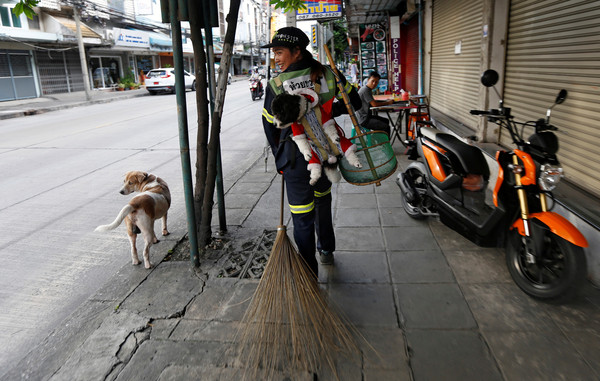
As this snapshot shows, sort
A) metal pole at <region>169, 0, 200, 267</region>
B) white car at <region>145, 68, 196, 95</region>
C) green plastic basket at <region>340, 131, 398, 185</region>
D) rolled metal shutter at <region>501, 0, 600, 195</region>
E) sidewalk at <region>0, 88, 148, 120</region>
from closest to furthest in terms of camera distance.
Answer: green plastic basket at <region>340, 131, 398, 185</region> → metal pole at <region>169, 0, 200, 267</region> → rolled metal shutter at <region>501, 0, 600, 195</region> → sidewalk at <region>0, 88, 148, 120</region> → white car at <region>145, 68, 196, 95</region>

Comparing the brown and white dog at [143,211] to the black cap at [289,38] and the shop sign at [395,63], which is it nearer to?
the black cap at [289,38]

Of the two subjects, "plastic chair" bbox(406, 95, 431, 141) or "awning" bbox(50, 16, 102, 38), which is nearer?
"plastic chair" bbox(406, 95, 431, 141)

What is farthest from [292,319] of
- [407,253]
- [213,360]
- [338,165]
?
[407,253]

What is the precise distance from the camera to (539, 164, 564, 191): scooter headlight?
2.81m

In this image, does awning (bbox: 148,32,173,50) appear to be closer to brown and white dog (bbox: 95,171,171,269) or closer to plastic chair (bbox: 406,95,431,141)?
plastic chair (bbox: 406,95,431,141)

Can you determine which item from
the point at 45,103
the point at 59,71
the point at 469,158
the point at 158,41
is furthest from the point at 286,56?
the point at 158,41

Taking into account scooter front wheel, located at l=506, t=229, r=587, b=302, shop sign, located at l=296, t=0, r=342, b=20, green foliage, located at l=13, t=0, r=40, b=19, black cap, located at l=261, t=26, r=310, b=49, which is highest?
shop sign, located at l=296, t=0, r=342, b=20

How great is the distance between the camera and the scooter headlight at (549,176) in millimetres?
2811

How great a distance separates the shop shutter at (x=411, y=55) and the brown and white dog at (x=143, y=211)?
1091 cm

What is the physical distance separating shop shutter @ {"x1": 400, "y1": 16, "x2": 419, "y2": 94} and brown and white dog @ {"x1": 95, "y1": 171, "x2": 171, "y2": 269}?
35.8ft

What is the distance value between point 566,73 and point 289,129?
311 centimetres

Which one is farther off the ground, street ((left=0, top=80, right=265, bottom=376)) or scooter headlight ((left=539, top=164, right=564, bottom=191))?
scooter headlight ((left=539, top=164, right=564, bottom=191))

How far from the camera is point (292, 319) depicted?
258 centimetres

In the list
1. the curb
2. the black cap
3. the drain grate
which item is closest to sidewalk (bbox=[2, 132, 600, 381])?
the drain grate
